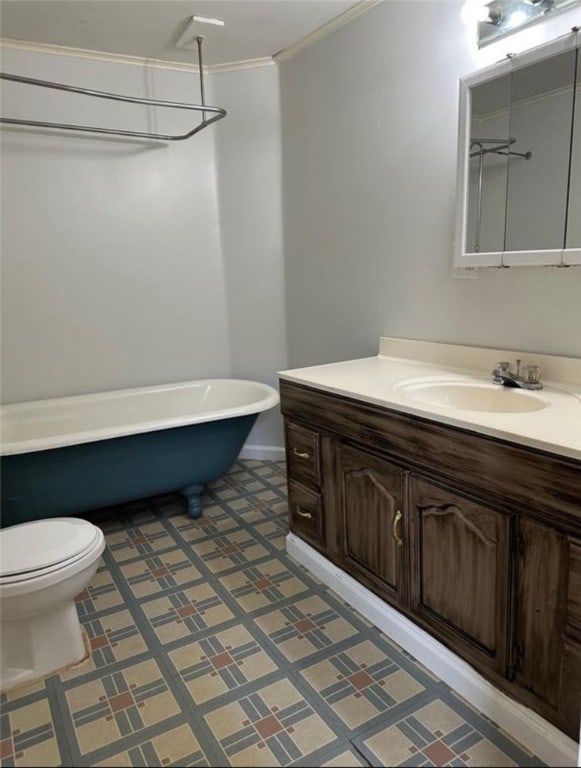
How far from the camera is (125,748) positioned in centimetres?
75

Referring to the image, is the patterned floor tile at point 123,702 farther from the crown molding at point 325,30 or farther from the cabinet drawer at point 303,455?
the crown molding at point 325,30

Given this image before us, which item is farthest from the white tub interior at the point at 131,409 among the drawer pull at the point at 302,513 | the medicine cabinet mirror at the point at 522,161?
the medicine cabinet mirror at the point at 522,161

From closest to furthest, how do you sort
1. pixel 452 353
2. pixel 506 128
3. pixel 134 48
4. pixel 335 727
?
pixel 335 727 < pixel 506 128 < pixel 452 353 < pixel 134 48

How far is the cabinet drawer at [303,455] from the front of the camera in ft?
6.61

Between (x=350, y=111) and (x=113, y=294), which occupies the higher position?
(x=350, y=111)

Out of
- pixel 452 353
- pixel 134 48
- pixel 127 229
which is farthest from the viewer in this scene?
pixel 127 229

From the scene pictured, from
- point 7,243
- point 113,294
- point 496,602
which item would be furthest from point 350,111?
point 496,602

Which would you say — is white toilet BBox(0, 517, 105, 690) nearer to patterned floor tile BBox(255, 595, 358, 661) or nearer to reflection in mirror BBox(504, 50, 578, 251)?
patterned floor tile BBox(255, 595, 358, 661)

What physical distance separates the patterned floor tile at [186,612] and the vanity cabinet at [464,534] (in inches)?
18.7

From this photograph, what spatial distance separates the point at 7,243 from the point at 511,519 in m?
2.64

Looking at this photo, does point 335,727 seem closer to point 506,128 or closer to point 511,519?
point 511,519

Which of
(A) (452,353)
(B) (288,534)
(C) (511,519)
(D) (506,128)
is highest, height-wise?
(D) (506,128)

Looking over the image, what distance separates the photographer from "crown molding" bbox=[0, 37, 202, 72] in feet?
8.42

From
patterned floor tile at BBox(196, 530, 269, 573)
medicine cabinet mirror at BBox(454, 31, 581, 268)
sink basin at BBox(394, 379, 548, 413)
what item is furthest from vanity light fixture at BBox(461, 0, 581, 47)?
patterned floor tile at BBox(196, 530, 269, 573)
